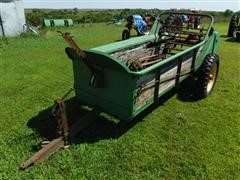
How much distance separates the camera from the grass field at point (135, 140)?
3.21 meters

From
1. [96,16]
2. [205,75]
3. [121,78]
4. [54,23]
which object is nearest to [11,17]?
[54,23]

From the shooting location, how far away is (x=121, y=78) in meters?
3.39

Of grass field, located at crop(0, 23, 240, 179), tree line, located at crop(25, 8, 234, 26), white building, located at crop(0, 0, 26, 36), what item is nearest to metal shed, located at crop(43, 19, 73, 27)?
tree line, located at crop(25, 8, 234, 26)

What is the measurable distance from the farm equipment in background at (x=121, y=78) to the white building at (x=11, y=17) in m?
9.77

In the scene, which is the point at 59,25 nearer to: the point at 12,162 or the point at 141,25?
the point at 141,25

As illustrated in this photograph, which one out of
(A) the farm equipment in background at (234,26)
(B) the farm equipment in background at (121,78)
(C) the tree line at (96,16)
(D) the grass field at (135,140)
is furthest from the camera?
(C) the tree line at (96,16)

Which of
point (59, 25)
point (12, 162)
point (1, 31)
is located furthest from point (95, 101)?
point (59, 25)

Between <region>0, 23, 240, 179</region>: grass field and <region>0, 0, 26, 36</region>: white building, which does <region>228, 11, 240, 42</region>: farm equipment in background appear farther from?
<region>0, 0, 26, 36</region>: white building

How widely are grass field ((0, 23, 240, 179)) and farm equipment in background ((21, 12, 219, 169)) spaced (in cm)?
27

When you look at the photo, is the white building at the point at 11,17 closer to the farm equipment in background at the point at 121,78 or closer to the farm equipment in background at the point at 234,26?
the farm equipment in background at the point at 121,78

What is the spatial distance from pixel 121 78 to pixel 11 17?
11568mm

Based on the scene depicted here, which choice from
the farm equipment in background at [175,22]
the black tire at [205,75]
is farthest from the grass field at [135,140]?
the farm equipment in background at [175,22]

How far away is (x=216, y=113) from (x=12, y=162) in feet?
11.0

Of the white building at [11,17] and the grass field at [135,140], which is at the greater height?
the white building at [11,17]
